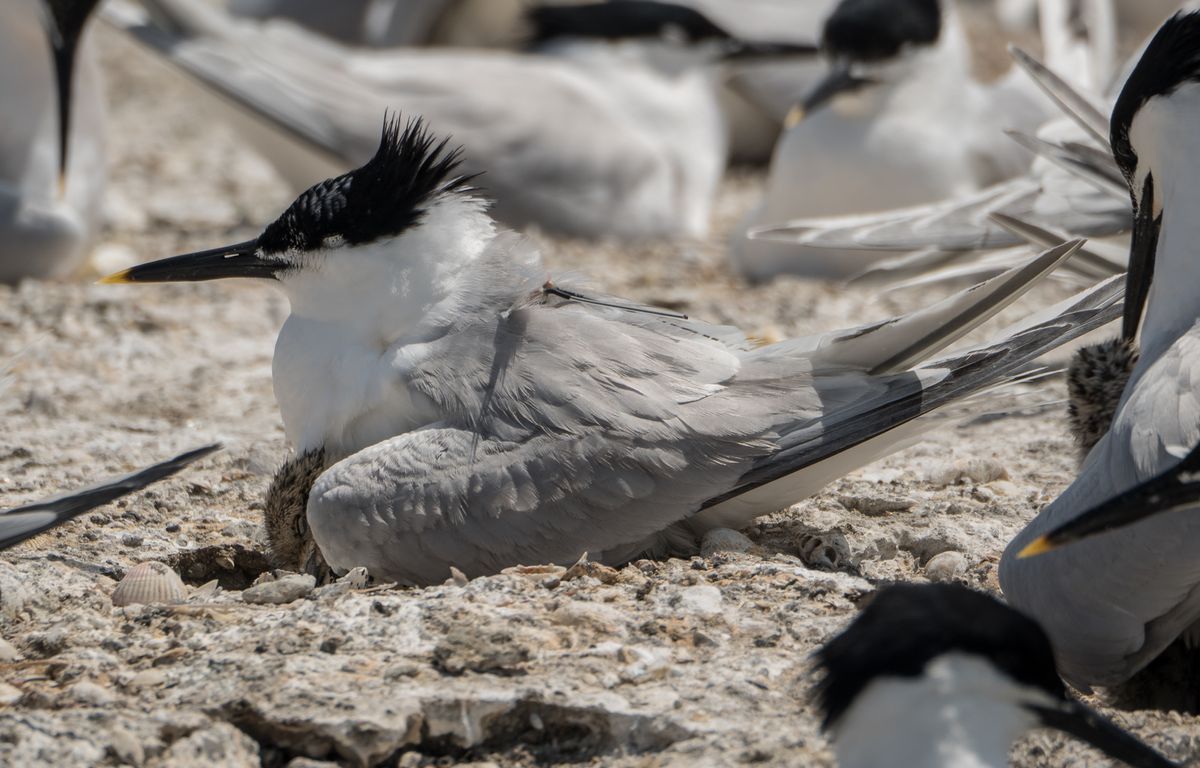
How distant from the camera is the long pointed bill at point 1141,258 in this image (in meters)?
3.40

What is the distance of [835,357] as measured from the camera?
350 cm

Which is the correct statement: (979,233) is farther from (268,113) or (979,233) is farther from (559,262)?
(268,113)

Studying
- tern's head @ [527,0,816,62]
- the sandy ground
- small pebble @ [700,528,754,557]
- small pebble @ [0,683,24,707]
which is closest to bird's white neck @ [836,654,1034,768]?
the sandy ground

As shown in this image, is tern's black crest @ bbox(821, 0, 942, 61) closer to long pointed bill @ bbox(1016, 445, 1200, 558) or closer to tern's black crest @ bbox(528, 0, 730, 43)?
tern's black crest @ bbox(528, 0, 730, 43)

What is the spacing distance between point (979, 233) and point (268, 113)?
3514 mm

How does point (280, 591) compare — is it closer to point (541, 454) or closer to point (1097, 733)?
point (541, 454)

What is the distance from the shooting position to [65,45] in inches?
259

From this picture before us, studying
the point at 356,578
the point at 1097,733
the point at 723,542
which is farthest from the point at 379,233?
the point at 1097,733

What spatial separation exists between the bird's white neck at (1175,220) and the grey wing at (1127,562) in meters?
0.12

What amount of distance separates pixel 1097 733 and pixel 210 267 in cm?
222

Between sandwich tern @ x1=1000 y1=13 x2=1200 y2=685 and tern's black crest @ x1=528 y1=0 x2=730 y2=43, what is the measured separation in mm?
4778

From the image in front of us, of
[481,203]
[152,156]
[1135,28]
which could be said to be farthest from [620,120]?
[1135,28]

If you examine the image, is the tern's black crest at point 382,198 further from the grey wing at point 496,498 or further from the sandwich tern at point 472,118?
the sandwich tern at point 472,118

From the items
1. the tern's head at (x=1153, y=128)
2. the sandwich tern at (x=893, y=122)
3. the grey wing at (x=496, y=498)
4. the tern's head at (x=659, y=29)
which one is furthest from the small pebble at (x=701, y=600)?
the tern's head at (x=659, y=29)
